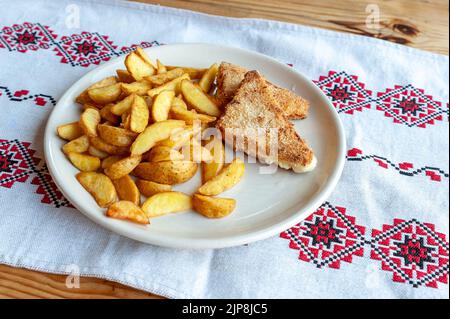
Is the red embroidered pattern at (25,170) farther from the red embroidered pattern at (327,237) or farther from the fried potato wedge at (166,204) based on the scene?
the red embroidered pattern at (327,237)

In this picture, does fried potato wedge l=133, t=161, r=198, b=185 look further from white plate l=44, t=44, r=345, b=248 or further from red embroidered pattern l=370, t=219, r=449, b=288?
red embroidered pattern l=370, t=219, r=449, b=288

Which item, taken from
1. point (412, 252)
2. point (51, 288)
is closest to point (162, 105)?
point (51, 288)

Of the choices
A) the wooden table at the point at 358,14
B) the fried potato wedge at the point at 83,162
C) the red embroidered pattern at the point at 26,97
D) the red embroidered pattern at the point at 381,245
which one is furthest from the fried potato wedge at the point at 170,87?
the wooden table at the point at 358,14

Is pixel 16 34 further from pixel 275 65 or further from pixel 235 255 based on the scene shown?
pixel 235 255

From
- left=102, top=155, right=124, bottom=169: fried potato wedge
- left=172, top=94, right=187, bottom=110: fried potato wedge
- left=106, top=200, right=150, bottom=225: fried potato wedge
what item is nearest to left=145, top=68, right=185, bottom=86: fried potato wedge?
left=172, top=94, right=187, bottom=110: fried potato wedge

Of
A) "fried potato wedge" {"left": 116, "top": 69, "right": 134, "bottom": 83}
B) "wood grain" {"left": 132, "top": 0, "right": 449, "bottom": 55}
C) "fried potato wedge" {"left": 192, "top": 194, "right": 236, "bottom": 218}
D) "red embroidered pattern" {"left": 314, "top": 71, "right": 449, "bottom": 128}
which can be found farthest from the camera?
"wood grain" {"left": 132, "top": 0, "right": 449, "bottom": 55}
